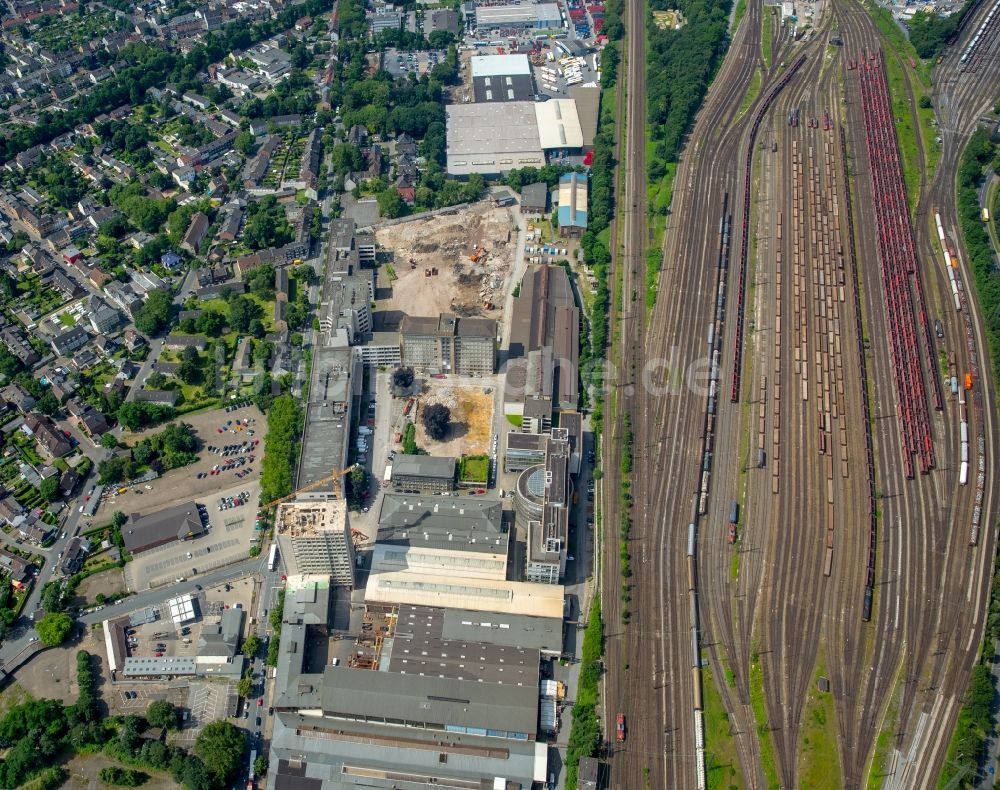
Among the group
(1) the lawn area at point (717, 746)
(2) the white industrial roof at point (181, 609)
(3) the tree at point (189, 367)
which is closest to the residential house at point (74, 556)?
(2) the white industrial roof at point (181, 609)

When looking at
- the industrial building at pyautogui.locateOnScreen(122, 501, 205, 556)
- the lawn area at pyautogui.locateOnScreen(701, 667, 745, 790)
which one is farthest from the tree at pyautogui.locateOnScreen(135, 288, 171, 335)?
the lawn area at pyautogui.locateOnScreen(701, 667, 745, 790)


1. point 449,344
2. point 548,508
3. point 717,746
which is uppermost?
point 449,344

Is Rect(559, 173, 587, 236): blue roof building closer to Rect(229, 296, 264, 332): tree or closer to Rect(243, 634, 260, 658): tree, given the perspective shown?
Rect(229, 296, 264, 332): tree

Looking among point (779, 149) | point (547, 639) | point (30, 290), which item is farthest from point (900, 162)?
point (30, 290)

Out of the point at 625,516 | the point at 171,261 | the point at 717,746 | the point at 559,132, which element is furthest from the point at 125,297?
the point at 717,746

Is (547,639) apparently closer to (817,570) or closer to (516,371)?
(817,570)

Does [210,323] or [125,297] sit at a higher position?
[125,297]

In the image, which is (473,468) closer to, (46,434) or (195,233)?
(46,434)
